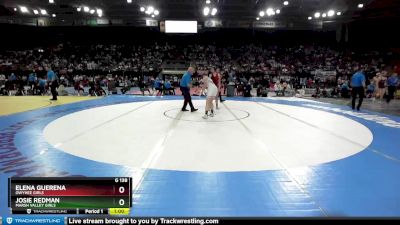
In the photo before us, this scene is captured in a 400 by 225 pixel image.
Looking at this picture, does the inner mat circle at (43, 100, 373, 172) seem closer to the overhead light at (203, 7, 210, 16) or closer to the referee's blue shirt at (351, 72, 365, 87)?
the referee's blue shirt at (351, 72, 365, 87)

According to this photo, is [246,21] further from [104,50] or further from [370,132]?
[370,132]

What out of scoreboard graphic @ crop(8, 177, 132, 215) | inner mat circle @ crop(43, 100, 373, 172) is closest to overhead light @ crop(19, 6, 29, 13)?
inner mat circle @ crop(43, 100, 373, 172)

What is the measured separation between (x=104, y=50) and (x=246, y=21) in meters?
17.4

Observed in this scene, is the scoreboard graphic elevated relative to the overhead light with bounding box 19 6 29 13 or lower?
lower

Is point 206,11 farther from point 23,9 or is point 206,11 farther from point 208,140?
point 208,140

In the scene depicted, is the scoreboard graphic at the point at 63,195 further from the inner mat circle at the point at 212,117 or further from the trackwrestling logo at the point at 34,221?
the inner mat circle at the point at 212,117

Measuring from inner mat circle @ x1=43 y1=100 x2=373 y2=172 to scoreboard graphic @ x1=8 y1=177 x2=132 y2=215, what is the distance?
227cm

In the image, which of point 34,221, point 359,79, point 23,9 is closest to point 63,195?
point 34,221

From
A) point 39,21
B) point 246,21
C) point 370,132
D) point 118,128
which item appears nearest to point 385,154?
point 370,132

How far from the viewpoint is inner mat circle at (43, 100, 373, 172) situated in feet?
16.8

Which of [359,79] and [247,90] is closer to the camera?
[359,79]

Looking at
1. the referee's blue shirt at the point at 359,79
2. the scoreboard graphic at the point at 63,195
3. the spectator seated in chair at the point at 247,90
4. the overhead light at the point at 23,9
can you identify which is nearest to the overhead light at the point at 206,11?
the spectator seated in chair at the point at 247,90

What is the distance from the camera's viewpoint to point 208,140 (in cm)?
650

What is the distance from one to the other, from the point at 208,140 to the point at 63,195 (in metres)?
4.24
